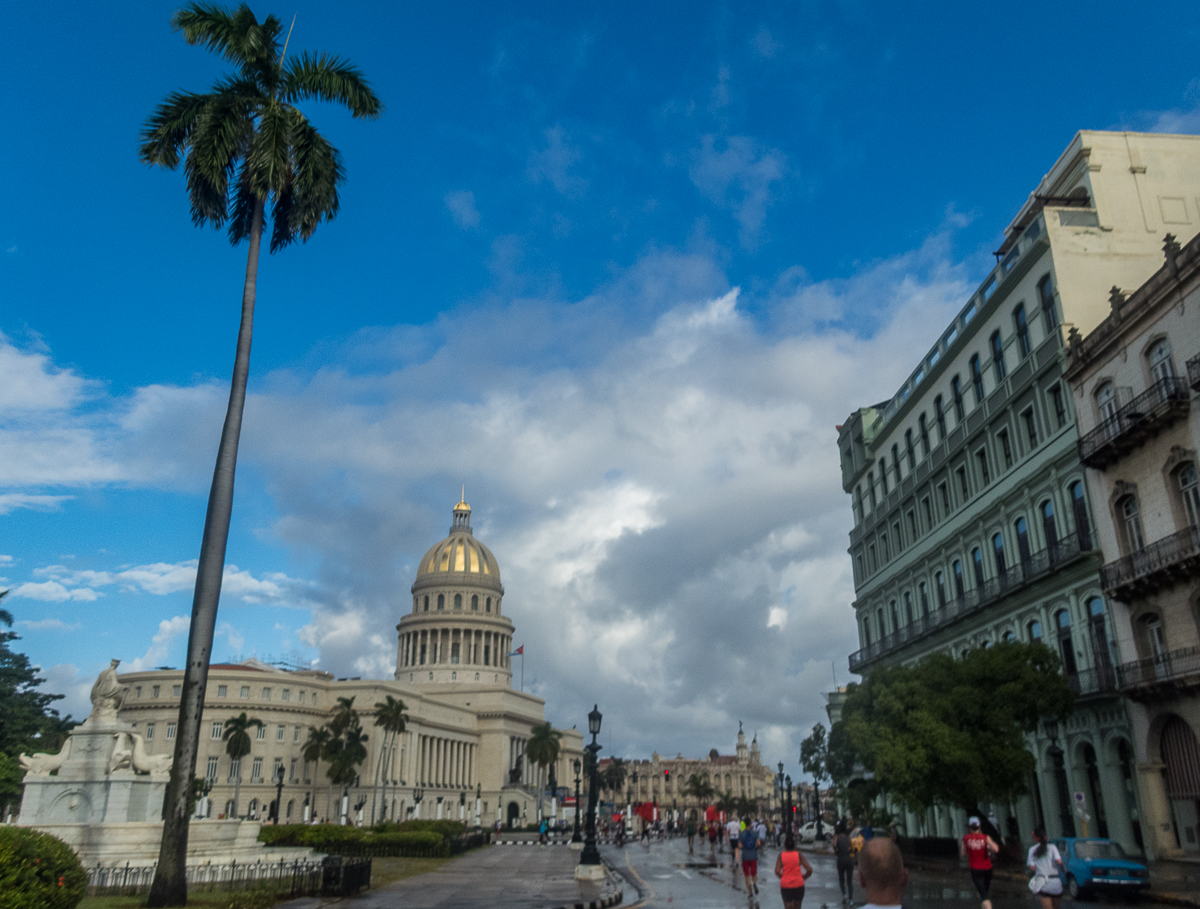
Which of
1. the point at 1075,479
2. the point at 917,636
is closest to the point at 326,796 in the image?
the point at 917,636

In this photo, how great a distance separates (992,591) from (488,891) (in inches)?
970

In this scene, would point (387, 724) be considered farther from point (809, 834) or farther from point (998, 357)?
point (998, 357)

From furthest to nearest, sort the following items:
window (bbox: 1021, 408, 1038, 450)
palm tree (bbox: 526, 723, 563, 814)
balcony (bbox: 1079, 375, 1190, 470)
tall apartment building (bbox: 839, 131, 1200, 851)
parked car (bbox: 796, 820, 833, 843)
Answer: palm tree (bbox: 526, 723, 563, 814)
parked car (bbox: 796, 820, 833, 843)
window (bbox: 1021, 408, 1038, 450)
tall apartment building (bbox: 839, 131, 1200, 851)
balcony (bbox: 1079, 375, 1190, 470)

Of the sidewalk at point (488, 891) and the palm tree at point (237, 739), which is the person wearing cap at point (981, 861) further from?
the palm tree at point (237, 739)

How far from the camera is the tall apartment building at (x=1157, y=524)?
1053 inches

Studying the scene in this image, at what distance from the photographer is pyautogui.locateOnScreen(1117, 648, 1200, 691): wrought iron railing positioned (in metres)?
26.2

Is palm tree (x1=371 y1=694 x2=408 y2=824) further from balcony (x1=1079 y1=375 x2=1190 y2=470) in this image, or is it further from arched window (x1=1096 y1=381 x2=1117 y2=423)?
arched window (x1=1096 y1=381 x2=1117 y2=423)

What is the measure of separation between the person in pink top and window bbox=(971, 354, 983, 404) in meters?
30.6

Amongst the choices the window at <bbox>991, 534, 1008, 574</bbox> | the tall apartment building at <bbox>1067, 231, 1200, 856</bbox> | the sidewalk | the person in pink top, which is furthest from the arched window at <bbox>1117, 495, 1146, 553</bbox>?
the person in pink top

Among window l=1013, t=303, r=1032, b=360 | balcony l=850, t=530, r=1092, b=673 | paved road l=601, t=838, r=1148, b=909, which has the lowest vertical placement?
paved road l=601, t=838, r=1148, b=909

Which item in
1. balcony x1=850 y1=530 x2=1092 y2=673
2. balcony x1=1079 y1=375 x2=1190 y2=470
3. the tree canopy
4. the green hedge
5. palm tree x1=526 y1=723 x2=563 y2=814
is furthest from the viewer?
palm tree x1=526 y1=723 x2=563 y2=814

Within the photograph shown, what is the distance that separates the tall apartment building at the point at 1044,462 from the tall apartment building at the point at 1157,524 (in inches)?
47.2

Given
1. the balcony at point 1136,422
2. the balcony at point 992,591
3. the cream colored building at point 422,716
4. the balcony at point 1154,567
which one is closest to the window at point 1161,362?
the balcony at point 1136,422

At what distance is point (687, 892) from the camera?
25719mm
